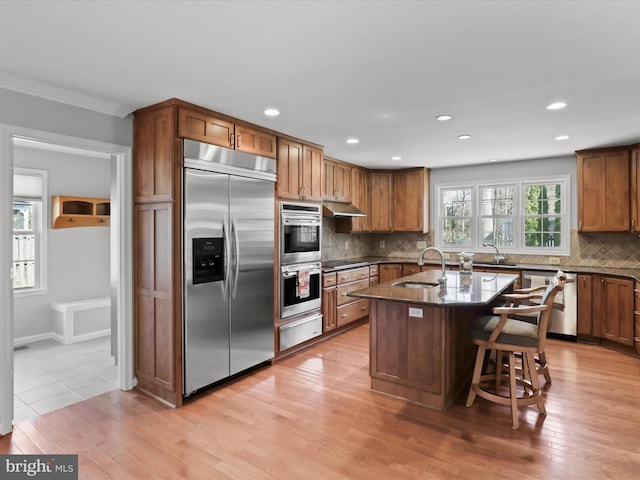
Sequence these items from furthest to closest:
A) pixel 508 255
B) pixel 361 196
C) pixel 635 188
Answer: pixel 361 196
pixel 508 255
pixel 635 188

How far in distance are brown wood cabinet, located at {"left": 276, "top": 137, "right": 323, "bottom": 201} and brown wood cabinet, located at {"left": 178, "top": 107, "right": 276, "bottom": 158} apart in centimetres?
20

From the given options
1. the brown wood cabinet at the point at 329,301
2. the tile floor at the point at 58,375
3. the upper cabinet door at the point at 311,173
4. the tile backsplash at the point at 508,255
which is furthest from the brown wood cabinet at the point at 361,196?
the tile floor at the point at 58,375

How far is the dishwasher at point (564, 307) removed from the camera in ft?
16.1

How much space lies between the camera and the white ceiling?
1869 millimetres

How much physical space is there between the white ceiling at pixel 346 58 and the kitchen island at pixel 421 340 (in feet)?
5.20

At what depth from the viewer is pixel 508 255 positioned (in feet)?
19.7

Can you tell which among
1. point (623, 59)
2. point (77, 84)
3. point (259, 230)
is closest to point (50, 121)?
point (77, 84)

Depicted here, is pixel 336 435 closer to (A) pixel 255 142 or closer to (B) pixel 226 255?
(B) pixel 226 255

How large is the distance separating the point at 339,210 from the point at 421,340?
3.04 m

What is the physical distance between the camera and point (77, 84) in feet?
9.16

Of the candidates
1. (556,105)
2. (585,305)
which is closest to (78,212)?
(556,105)

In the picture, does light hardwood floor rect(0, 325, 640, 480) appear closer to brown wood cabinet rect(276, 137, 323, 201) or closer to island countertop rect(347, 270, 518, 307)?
island countertop rect(347, 270, 518, 307)

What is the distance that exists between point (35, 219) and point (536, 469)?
6073 millimetres

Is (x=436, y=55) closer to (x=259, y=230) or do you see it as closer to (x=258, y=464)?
(x=259, y=230)
